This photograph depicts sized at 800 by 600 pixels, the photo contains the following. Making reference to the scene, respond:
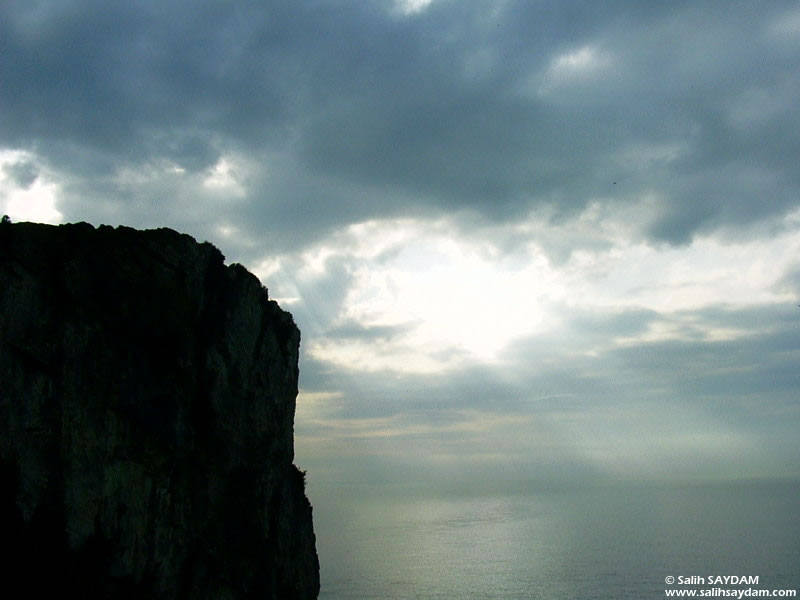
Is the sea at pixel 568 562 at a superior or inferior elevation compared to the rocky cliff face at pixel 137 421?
inferior

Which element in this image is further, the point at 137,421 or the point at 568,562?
the point at 568,562

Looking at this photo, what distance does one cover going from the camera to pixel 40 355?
3036cm

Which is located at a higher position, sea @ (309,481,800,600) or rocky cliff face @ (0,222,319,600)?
rocky cliff face @ (0,222,319,600)

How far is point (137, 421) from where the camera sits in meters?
33.5

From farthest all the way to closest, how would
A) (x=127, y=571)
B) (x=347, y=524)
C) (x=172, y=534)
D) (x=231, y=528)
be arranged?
(x=347, y=524)
(x=231, y=528)
(x=172, y=534)
(x=127, y=571)

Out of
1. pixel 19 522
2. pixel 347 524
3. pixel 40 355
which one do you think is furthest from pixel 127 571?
pixel 347 524

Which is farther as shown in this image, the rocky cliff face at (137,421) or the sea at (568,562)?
the sea at (568,562)

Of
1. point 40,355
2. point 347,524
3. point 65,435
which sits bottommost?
point 347,524

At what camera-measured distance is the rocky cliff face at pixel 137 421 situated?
1164 inches

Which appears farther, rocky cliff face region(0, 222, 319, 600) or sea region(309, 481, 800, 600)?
sea region(309, 481, 800, 600)

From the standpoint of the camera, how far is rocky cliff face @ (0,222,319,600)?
1164 inches

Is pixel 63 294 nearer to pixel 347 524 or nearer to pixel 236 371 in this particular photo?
pixel 236 371

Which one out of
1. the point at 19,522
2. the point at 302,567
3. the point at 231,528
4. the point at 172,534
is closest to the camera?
the point at 19,522

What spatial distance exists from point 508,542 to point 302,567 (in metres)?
95.8
